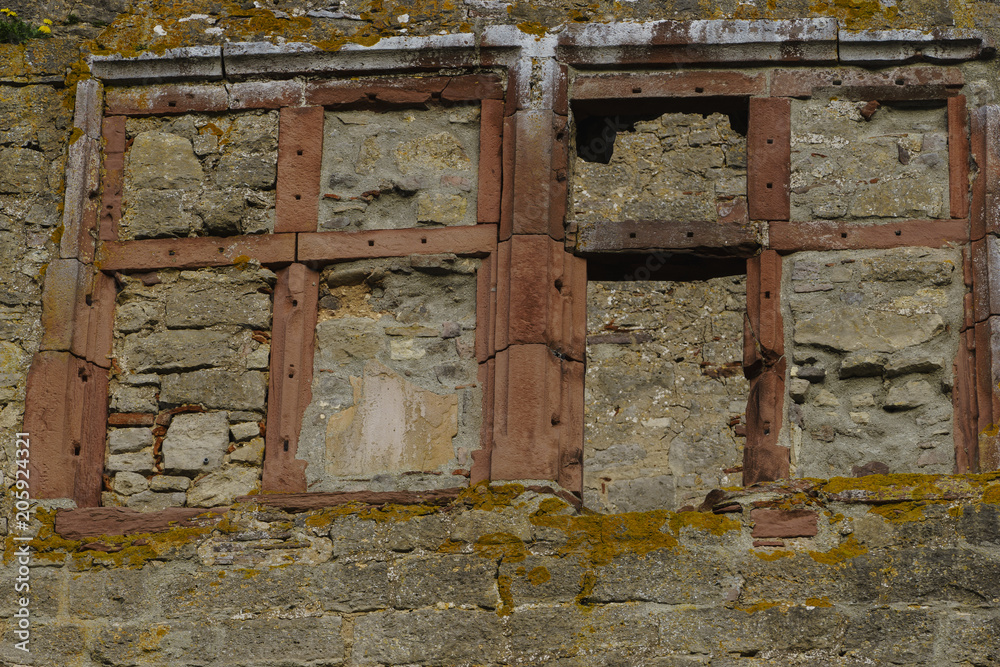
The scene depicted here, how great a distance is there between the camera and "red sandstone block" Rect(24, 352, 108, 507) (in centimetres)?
796

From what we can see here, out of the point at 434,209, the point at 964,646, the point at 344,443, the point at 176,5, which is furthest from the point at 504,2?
the point at 964,646

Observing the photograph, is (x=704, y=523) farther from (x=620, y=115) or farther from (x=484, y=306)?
(x=620, y=115)

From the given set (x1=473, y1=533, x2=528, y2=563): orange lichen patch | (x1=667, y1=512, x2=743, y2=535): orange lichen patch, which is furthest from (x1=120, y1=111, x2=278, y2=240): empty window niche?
(x1=667, y1=512, x2=743, y2=535): orange lichen patch

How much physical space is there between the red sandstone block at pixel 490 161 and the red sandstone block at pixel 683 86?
0.41 meters

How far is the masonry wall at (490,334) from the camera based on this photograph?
24.2 ft

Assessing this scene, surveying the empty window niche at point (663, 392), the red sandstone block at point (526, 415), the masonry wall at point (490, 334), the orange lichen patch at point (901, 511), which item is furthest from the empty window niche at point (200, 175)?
the orange lichen patch at point (901, 511)

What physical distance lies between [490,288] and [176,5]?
2.27 m

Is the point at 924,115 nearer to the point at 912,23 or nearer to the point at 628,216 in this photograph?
the point at 912,23

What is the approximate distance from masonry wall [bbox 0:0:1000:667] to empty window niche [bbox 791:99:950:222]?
0.07 ft

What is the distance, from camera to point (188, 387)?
26.8 ft

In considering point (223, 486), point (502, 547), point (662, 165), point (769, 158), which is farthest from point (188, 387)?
point (769, 158)

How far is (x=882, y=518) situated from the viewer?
733 centimetres

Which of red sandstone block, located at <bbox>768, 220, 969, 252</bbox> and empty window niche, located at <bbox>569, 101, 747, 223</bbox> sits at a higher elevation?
empty window niche, located at <bbox>569, 101, 747, 223</bbox>

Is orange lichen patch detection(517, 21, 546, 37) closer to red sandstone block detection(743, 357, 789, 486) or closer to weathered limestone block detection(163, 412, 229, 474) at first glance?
red sandstone block detection(743, 357, 789, 486)
